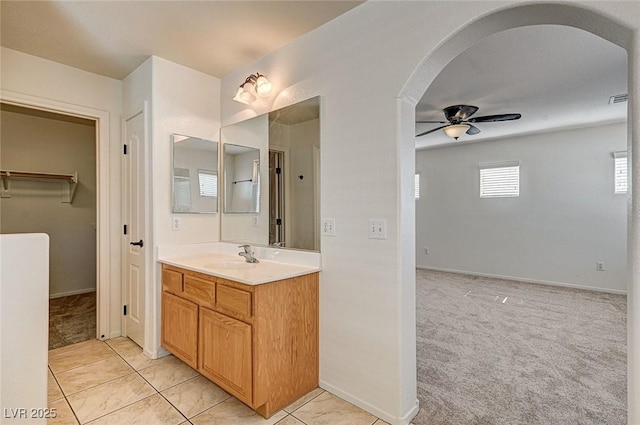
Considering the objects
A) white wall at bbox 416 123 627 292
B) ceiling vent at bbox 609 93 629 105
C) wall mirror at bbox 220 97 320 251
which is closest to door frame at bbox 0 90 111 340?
wall mirror at bbox 220 97 320 251

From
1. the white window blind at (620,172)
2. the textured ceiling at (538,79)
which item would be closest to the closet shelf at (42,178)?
the textured ceiling at (538,79)

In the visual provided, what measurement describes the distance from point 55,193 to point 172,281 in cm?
307

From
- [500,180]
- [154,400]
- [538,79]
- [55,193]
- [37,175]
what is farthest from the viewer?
[500,180]

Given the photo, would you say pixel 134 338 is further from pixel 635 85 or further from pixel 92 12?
pixel 635 85

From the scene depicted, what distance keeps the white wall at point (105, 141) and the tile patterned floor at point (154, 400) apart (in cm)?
62

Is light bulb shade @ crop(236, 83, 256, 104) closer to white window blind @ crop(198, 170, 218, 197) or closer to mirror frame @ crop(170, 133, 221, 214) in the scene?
mirror frame @ crop(170, 133, 221, 214)

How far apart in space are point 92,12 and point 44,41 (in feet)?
2.31

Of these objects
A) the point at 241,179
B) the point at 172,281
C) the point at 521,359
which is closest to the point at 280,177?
the point at 241,179

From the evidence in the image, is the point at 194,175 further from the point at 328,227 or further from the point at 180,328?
the point at 328,227

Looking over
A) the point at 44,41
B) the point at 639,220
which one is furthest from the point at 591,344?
the point at 44,41

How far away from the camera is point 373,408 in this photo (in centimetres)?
189

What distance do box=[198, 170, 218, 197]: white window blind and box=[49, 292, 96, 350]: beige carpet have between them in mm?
1748

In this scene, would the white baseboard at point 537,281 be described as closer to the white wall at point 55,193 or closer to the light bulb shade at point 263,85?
the light bulb shade at point 263,85

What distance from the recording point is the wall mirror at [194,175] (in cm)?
280
